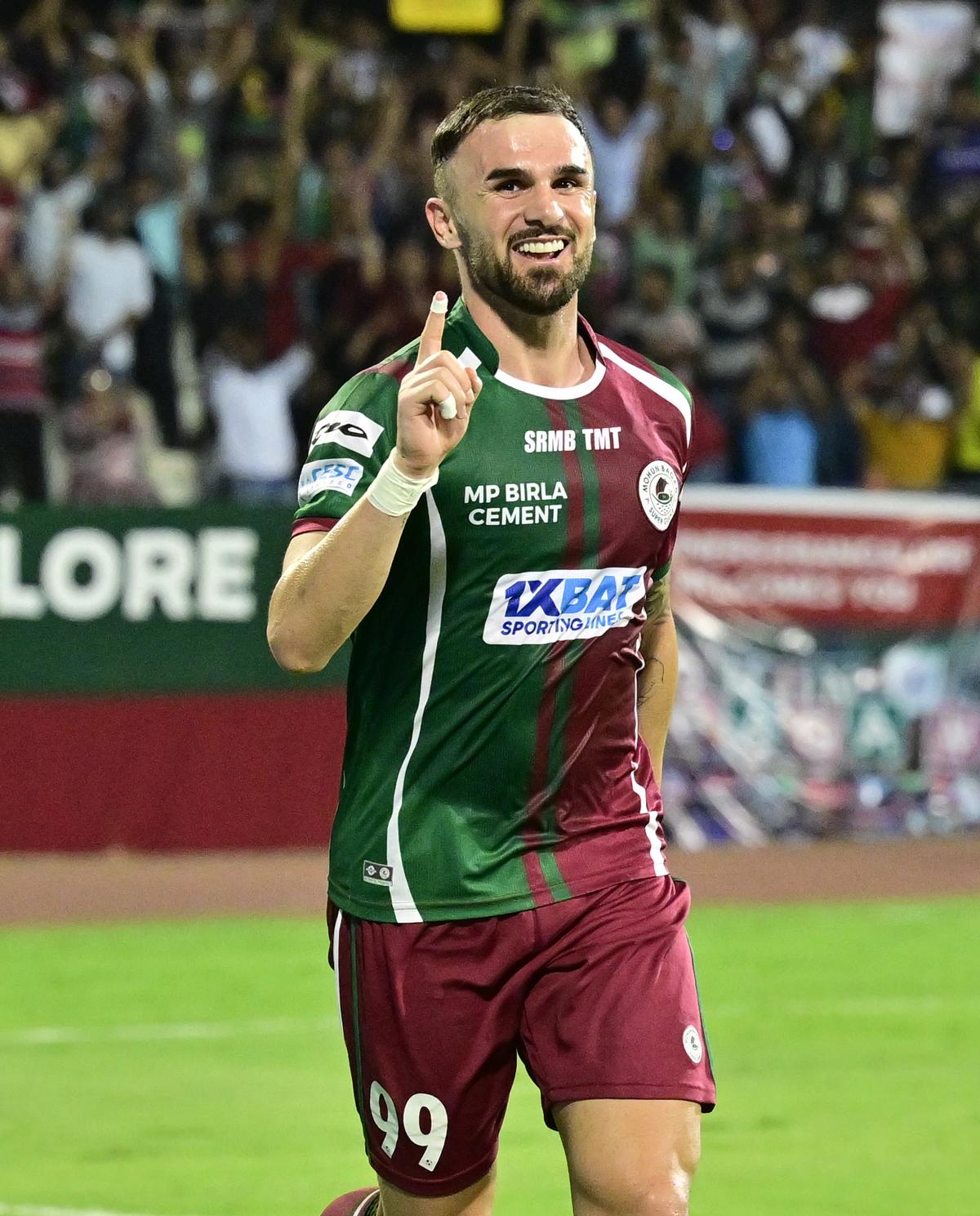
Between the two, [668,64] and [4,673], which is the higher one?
[668,64]

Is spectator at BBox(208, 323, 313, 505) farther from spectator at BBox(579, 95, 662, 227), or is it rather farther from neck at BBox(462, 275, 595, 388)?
neck at BBox(462, 275, 595, 388)

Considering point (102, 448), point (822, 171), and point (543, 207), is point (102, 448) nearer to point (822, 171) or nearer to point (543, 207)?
point (822, 171)

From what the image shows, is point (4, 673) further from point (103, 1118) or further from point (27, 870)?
point (103, 1118)

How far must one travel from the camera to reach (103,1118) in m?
7.79

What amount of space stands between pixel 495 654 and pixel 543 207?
2.76ft

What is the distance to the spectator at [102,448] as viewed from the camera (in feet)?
46.6

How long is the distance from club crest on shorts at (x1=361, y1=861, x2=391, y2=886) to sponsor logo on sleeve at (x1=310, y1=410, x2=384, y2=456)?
80 cm

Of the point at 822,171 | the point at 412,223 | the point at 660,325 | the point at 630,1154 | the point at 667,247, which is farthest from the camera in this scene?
the point at 822,171

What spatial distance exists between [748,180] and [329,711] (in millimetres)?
6762

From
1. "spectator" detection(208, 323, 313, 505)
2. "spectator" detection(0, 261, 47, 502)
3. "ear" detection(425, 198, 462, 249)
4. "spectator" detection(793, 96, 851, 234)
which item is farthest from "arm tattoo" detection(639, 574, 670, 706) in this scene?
"spectator" detection(793, 96, 851, 234)

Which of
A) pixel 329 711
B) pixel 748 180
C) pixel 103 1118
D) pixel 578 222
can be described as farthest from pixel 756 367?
pixel 578 222

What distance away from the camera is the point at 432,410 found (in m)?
3.93

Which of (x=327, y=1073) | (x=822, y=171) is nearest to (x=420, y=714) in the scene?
(x=327, y=1073)

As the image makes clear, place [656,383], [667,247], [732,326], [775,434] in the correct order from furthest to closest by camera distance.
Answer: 1. [667,247]
2. [732,326]
3. [775,434]
4. [656,383]
